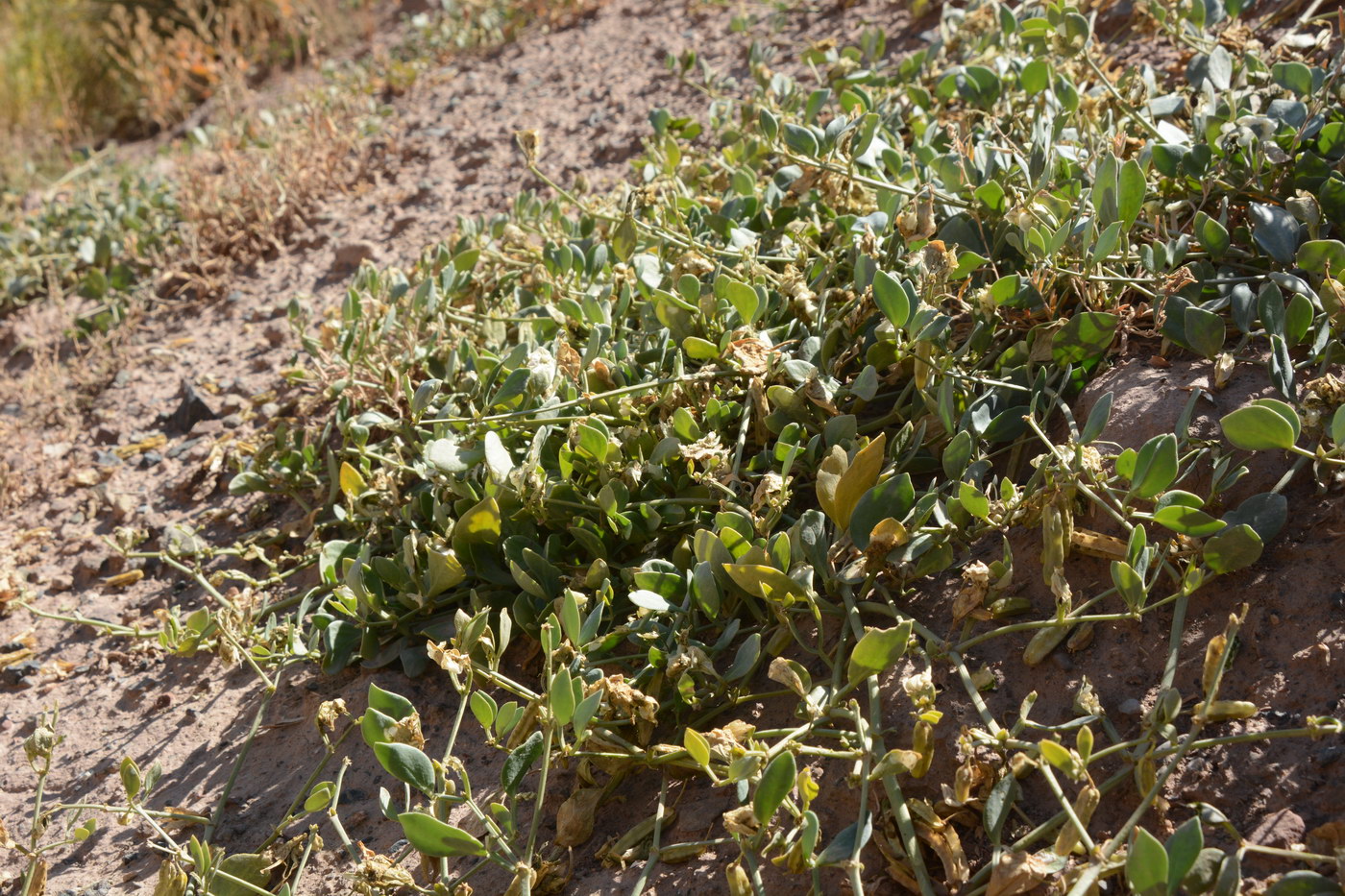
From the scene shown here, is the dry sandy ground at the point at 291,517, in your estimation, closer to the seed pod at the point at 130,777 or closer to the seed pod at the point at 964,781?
the seed pod at the point at 964,781

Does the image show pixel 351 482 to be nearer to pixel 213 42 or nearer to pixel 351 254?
pixel 351 254

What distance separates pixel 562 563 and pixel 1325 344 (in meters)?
1.30

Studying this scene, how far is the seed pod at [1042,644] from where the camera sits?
154cm

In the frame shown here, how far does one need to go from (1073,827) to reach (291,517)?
2.01 m

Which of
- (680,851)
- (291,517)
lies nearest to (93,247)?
(291,517)

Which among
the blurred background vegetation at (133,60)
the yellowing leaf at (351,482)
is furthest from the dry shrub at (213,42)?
the yellowing leaf at (351,482)

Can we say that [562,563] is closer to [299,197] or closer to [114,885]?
→ [114,885]

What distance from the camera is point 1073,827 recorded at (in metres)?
1.24

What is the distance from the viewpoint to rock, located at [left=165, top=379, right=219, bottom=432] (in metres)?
3.16

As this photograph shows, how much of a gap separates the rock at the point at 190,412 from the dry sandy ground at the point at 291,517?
3 cm

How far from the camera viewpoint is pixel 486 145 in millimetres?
4113

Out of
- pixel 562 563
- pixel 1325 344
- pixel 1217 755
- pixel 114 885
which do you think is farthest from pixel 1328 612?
pixel 114 885

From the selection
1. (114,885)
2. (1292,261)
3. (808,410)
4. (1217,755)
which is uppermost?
(1292,261)

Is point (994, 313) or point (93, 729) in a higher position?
point (994, 313)
